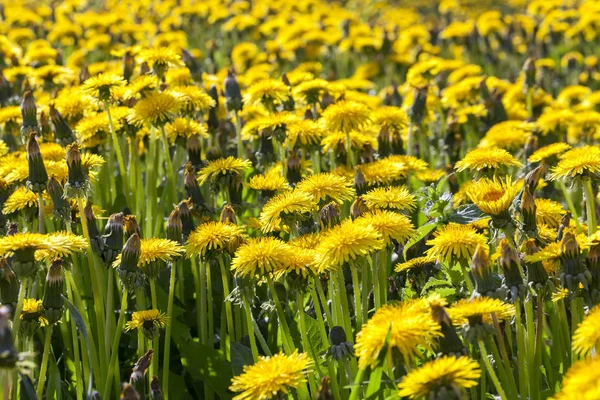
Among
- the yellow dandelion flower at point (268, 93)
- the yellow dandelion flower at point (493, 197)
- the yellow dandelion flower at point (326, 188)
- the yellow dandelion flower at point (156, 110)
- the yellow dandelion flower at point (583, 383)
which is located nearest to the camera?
the yellow dandelion flower at point (583, 383)

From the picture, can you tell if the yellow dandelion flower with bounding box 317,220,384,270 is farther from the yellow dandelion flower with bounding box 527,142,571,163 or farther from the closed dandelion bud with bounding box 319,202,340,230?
the yellow dandelion flower with bounding box 527,142,571,163

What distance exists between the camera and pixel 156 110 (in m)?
3.84

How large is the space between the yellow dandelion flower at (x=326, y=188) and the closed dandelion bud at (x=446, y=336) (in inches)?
44.5

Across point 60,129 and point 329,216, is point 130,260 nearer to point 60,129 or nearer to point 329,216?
point 329,216

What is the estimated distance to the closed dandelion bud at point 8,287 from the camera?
2.57 m

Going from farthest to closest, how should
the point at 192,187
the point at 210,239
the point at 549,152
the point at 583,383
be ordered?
the point at 549,152, the point at 192,187, the point at 210,239, the point at 583,383

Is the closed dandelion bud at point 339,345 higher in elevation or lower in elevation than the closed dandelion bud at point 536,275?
lower

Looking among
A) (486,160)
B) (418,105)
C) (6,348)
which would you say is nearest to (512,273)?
(486,160)

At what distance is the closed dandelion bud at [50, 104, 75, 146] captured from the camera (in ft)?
13.2

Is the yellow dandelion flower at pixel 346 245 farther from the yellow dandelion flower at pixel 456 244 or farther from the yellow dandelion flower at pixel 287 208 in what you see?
the yellow dandelion flower at pixel 287 208

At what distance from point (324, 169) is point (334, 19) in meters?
5.60

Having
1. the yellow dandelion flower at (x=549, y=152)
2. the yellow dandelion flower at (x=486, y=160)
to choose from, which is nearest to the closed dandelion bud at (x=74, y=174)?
the yellow dandelion flower at (x=486, y=160)

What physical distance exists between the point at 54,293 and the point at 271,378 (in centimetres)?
96

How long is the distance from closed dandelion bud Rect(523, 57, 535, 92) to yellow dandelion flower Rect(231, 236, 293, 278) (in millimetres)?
3605
